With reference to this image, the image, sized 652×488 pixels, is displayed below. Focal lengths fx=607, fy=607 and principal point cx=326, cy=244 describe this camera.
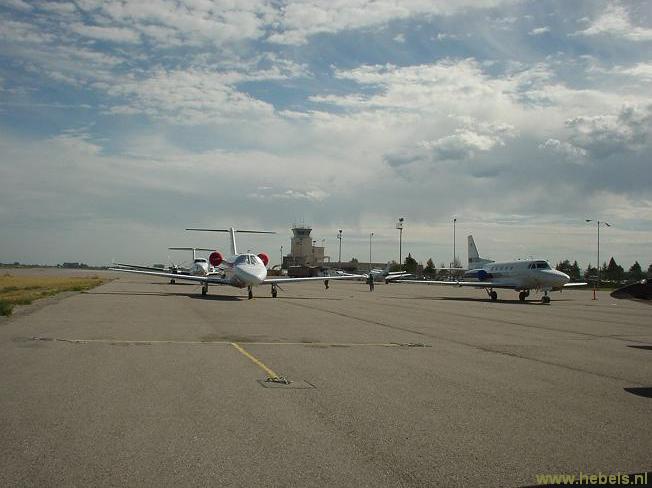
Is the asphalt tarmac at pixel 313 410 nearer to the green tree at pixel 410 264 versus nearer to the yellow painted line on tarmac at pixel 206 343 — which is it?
the yellow painted line on tarmac at pixel 206 343

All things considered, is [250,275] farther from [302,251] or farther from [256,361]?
[302,251]

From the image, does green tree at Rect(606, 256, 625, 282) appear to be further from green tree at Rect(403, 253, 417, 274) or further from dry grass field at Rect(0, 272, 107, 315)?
dry grass field at Rect(0, 272, 107, 315)

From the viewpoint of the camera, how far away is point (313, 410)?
804 cm

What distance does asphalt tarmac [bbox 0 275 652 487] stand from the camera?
567 centimetres

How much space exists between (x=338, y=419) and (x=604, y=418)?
3.55 metres

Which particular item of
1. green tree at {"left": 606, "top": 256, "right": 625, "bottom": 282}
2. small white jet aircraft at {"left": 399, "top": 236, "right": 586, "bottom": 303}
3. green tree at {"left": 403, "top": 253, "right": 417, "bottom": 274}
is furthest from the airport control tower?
small white jet aircraft at {"left": 399, "top": 236, "right": 586, "bottom": 303}

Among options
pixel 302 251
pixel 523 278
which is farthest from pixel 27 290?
pixel 302 251

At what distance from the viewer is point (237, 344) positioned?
1544 centimetres

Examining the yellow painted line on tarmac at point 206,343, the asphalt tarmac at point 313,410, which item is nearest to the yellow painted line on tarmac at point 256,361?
the asphalt tarmac at point 313,410

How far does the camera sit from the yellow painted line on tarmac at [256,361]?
10.9 meters

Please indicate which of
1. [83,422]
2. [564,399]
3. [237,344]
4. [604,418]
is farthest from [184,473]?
[237,344]

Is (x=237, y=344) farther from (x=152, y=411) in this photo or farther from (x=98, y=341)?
(x=152, y=411)

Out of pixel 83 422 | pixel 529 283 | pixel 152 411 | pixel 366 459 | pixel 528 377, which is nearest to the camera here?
pixel 366 459

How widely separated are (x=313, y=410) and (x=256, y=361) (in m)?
4.62
